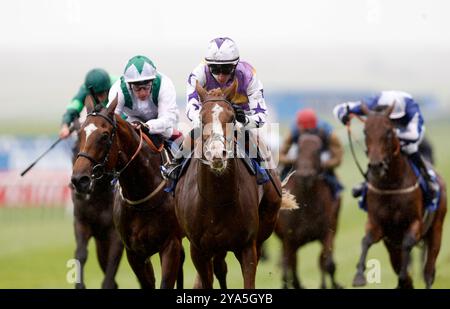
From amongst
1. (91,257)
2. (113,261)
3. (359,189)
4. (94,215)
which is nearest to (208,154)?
(113,261)

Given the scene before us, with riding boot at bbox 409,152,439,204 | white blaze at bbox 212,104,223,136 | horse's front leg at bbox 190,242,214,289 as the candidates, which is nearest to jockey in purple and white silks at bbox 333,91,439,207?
riding boot at bbox 409,152,439,204

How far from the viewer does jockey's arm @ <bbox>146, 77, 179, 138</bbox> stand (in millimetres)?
9445

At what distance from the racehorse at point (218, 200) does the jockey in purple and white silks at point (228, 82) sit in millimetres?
306

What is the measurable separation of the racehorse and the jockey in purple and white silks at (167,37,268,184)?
31 centimetres

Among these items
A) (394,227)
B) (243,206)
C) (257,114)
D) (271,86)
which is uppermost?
(257,114)

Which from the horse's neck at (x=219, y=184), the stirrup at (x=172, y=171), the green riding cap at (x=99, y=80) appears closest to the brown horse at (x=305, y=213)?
the green riding cap at (x=99, y=80)

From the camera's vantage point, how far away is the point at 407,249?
11742 mm

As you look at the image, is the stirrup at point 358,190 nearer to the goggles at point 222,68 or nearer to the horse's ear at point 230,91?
the goggles at point 222,68

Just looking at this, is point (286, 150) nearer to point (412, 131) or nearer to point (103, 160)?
point (412, 131)

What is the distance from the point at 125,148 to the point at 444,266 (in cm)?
930
